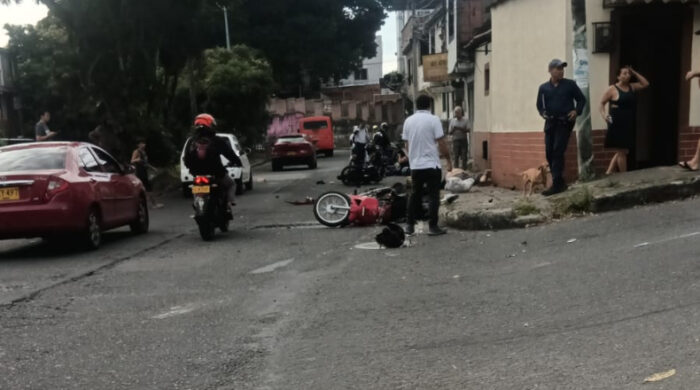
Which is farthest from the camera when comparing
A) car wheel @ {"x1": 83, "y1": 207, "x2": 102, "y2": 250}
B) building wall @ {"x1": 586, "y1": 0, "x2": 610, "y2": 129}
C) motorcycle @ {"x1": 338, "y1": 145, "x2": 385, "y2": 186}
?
motorcycle @ {"x1": 338, "y1": 145, "x2": 385, "y2": 186}

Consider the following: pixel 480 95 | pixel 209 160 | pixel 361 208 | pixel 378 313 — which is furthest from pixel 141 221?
pixel 480 95

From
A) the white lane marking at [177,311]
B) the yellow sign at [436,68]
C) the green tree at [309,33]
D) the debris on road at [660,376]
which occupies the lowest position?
the white lane marking at [177,311]

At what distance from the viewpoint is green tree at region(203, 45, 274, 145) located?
34562mm

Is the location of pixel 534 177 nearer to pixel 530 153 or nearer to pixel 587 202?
pixel 530 153

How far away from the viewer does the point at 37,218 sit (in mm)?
9023

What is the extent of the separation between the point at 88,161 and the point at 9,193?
4.73ft

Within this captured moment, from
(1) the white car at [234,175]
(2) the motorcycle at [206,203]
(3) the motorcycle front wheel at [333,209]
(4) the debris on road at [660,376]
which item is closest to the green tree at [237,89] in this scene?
(1) the white car at [234,175]

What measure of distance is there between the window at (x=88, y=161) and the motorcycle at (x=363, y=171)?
10213 millimetres

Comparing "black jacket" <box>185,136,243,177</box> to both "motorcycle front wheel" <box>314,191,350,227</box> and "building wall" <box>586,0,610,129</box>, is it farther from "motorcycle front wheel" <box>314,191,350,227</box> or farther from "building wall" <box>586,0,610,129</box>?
"building wall" <box>586,0,610,129</box>

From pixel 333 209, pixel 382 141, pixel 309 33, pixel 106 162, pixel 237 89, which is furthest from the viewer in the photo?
pixel 309 33

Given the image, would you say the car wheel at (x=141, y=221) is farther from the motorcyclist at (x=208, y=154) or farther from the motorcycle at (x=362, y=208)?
the motorcycle at (x=362, y=208)

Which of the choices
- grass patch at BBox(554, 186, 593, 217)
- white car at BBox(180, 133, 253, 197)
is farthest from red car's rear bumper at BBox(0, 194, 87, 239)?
white car at BBox(180, 133, 253, 197)

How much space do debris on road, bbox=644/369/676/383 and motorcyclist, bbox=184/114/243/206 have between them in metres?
7.53

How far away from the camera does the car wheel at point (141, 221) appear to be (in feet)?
38.1
